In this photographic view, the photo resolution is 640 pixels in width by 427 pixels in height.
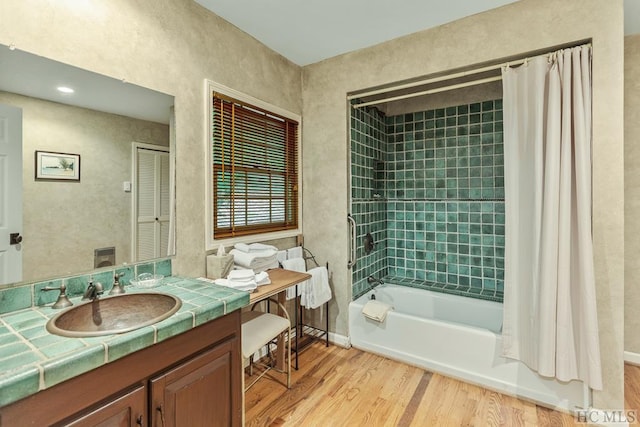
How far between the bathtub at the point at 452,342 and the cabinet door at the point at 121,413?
190 centimetres

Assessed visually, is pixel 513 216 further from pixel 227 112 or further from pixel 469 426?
pixel 227 112

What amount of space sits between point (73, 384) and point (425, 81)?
256 cm

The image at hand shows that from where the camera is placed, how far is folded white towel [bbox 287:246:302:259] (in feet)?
8.94

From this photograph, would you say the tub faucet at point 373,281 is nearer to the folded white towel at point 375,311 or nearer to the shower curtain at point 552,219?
the folded white towel at point 375,311

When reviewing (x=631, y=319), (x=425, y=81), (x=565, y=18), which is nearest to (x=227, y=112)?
(x=425, y=81)

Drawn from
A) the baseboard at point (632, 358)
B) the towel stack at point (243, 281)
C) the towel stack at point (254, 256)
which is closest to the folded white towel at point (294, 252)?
the towel stack at point (254, 256)

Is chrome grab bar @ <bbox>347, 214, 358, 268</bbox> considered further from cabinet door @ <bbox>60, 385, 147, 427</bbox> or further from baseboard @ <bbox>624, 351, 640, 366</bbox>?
baseboard @ <bbox>624, 351, 640, 366</bbox>

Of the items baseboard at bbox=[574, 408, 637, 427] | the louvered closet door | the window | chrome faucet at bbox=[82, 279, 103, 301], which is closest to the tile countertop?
chrome faucet at bbox=[82, 279, 103, 301]

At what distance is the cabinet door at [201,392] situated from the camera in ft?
3.68

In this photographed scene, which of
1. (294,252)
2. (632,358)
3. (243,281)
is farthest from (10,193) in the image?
(632,358)

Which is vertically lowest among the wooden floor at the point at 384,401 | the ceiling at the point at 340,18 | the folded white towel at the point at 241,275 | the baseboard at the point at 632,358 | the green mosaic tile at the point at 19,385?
the wooden floor at the point at 384,401

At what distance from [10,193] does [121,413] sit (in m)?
1.02

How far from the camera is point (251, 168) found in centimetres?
241

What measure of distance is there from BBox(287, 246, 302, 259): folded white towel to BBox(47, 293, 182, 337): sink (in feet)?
4.50
